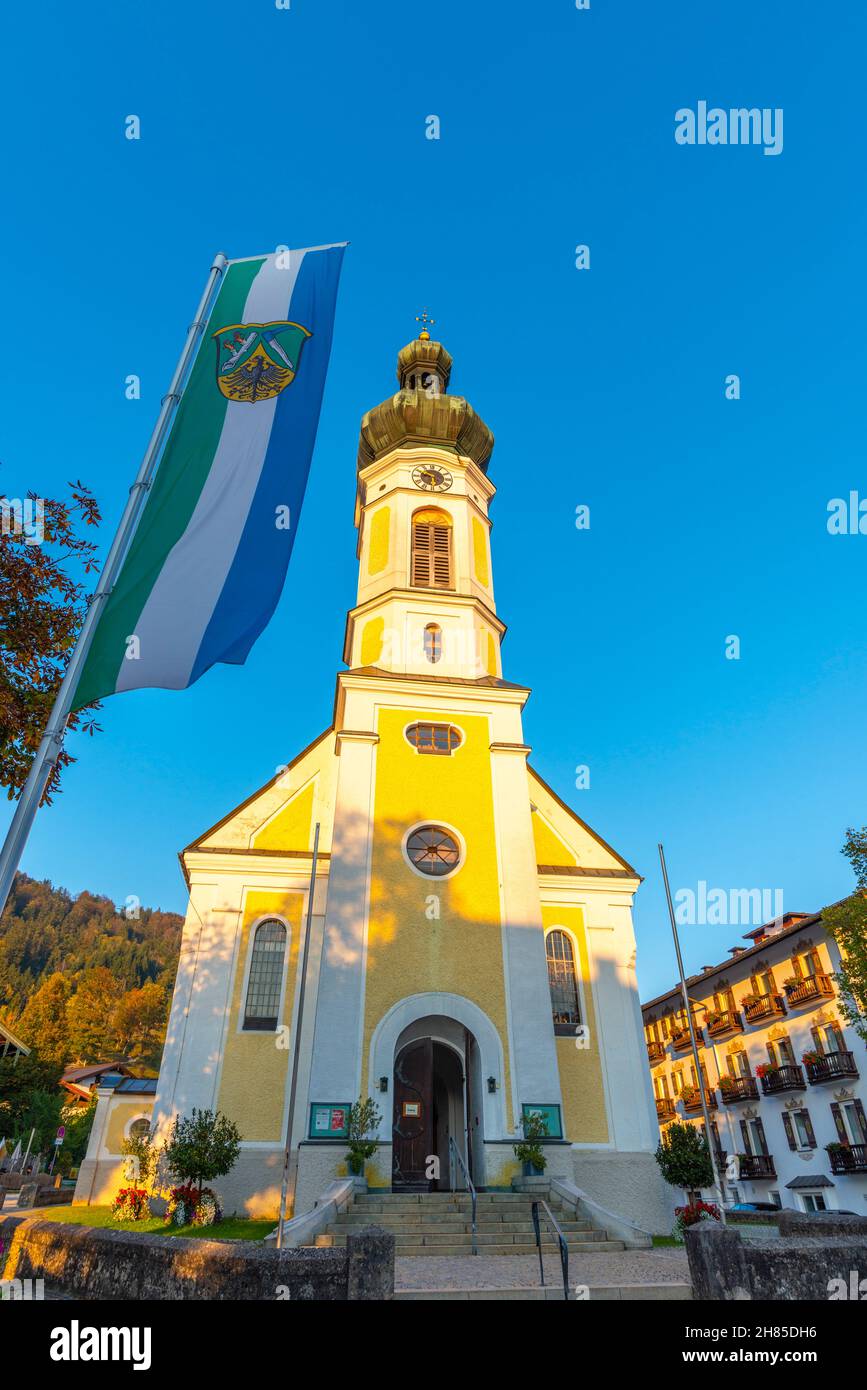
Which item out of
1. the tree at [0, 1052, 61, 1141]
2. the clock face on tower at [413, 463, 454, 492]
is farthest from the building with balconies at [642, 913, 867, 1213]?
the tree at [0, 1052, 61, 1141]

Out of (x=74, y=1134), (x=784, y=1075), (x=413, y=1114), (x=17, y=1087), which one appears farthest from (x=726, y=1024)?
(x=17, y=1087)

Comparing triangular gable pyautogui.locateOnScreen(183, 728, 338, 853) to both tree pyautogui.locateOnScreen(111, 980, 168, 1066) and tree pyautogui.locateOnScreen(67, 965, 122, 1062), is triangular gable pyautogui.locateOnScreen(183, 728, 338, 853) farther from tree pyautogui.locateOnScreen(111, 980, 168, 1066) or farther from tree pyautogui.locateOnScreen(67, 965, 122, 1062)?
tree pyautogui.locateOnScreen(111, 980, 168, 1066)

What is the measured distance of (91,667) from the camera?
7.46 metres

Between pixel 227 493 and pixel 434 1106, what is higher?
pixel 227 493

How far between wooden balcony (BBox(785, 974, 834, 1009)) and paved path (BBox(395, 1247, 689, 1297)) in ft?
89.7

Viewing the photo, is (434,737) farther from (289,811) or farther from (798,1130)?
(798,1130)

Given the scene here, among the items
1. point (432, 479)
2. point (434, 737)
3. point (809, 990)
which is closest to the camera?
point (434, 737)

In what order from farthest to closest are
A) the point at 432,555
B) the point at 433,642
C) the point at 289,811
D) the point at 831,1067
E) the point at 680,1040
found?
the point at 680,1040 < the point at 831,1067 < the point at 432,555 < the point at 433,642 < the point at 289,811

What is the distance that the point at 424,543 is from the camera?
27.2 meters

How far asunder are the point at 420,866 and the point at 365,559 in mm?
11914

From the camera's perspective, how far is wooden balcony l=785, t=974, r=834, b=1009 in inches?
1433

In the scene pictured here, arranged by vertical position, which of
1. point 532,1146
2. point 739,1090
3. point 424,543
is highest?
point 424,543

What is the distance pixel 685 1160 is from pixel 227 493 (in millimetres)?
15839
